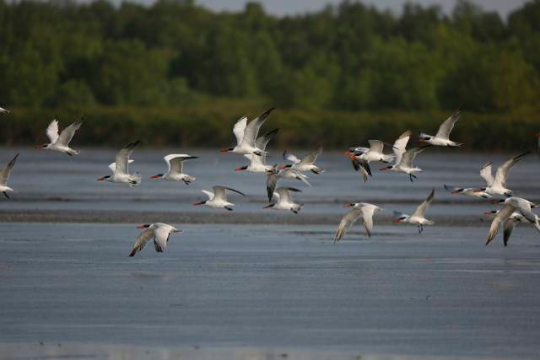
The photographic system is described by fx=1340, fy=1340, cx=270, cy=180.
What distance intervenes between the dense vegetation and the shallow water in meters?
36.7

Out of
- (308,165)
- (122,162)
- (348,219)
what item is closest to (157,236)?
(348,219)

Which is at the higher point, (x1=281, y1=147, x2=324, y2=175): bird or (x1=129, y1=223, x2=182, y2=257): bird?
(x1=281, y1=147, x2=324, y2=175): bird

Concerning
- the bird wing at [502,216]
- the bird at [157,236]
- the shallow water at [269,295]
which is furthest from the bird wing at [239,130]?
the bird wing at [502,216]

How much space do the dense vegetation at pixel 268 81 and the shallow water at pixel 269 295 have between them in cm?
3670

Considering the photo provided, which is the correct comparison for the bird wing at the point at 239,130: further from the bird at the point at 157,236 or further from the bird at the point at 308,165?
the bird at the point at 157,236

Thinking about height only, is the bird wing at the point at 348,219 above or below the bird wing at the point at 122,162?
below

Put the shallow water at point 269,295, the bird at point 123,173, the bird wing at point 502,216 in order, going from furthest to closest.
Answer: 1. the bird at point 123,173
2. the bird wing at point 502,216
3. the shallow water at point 269,295

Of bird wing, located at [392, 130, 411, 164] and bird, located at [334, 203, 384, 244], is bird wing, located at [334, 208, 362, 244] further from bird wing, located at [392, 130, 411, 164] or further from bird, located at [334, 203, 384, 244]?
bird wing, located at [392, 130, 411, 164]

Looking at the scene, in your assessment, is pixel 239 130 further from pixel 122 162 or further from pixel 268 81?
pixel 268 81

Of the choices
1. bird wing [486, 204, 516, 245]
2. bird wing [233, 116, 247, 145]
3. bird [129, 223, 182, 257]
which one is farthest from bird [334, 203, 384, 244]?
bird [129, 223, 182, 257]

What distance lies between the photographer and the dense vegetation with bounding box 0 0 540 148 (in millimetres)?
60188

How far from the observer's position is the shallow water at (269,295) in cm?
1288

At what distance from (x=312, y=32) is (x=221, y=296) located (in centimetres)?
9930

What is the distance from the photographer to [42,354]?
40.2 ft
